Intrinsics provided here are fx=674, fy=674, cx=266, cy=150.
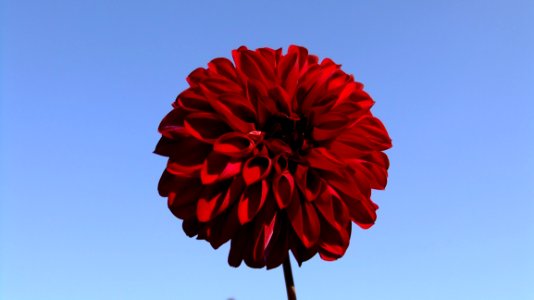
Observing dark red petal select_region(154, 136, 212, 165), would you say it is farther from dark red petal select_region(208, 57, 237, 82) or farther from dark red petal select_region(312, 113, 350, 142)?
dark red petal select_region(312, 113, 350, 142)

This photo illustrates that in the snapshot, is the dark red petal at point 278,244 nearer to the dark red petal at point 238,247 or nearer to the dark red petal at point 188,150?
the dark red petal at point 238,247

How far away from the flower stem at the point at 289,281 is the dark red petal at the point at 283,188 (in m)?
0.32

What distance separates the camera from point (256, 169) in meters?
3.52

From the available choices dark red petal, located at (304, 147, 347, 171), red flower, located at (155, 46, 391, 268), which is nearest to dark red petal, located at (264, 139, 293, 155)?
red flower, located at (155, 46, 391, 268)

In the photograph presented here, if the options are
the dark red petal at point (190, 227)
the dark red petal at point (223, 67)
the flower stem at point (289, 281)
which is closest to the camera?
the flower stem at point (289, 281)

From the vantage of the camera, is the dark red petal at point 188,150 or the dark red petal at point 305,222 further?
the dark red petal at point 188,150

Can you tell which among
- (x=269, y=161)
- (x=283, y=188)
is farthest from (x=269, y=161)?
(x=283, y=188)

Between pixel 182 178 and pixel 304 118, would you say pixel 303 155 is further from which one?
pixel 182 178

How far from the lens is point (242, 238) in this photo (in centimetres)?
357

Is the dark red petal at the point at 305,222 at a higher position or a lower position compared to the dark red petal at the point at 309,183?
lower

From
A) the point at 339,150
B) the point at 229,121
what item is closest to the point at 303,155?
the point at 339,150

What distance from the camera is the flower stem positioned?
328cm

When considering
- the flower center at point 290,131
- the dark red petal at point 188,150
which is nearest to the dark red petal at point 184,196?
the dark red petal at point 188,150

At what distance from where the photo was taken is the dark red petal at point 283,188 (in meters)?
3.43
